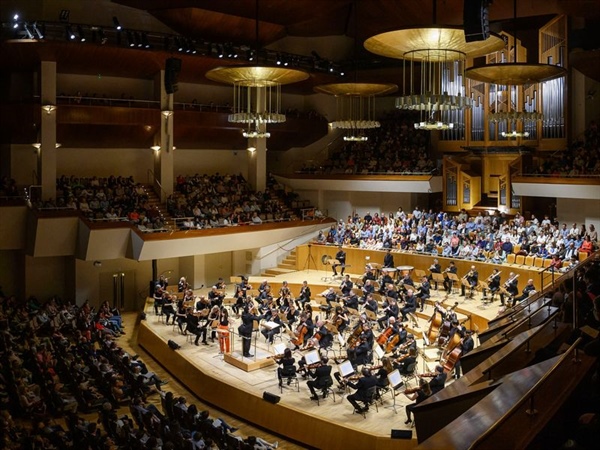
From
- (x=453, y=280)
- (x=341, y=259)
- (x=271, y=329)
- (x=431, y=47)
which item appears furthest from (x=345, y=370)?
(x=341, y=259)

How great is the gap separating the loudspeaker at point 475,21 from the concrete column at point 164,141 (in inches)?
557

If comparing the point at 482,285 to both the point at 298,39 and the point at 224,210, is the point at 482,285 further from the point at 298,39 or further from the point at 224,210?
the point at 298,39

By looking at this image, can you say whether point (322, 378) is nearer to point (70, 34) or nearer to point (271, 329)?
point (271, 329)

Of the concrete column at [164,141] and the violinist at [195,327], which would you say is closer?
the violinist at [195,327]

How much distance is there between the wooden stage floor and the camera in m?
10.6

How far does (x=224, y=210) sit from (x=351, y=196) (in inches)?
225

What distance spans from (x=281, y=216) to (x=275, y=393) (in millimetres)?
11287

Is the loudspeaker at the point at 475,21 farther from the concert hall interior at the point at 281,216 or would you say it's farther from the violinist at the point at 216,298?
the violinist at the point at 216,298

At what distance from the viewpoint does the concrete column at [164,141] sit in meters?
21.7

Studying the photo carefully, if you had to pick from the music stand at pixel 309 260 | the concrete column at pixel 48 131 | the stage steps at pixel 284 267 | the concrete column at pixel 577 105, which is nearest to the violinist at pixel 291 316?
the stage steps at pixel 284 267

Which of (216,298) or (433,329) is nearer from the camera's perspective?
(433,329)

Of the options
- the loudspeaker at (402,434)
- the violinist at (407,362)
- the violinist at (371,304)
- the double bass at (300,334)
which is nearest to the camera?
the loudspeaker at (402,434)

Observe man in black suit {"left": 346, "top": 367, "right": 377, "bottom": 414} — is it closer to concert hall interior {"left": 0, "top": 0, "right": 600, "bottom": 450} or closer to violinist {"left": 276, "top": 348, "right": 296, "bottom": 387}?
concert hall interior {"left": 0, "top": 0, "right": 600, "bottom": 450}

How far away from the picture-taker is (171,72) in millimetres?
20281
